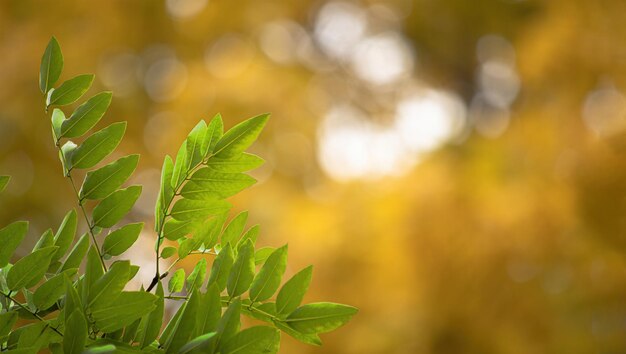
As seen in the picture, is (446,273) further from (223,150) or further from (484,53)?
(223,150)

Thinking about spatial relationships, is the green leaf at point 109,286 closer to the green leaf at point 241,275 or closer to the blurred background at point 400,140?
the green leaf at point 241,275

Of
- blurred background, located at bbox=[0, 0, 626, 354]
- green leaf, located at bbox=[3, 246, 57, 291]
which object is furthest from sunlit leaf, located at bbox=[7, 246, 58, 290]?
blurred background, located at bbox=[0, 0, 626, 354]

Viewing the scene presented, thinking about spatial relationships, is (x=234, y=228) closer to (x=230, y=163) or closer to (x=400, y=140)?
(x=230, y=163)

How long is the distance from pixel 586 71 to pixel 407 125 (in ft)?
1.89

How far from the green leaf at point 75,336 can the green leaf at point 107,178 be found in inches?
2.8

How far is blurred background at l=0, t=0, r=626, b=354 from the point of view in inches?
71.2

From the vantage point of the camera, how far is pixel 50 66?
0.27 meters

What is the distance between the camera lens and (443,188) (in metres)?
1.95

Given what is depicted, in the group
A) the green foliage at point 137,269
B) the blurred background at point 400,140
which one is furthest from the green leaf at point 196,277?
the blurred background at point 400,140

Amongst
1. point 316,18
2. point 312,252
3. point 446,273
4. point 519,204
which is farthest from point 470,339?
point 316,18

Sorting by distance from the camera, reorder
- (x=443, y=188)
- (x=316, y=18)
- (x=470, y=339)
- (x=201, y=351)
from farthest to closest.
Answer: (x=316, y=18)
(x=443, y=188)
(x=470, y=339)
(x=201, y=351)

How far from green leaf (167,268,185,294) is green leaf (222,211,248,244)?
3 cm

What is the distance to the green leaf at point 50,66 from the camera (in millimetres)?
267

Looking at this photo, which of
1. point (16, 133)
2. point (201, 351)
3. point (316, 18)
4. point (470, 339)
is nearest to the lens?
point (201, 351)
